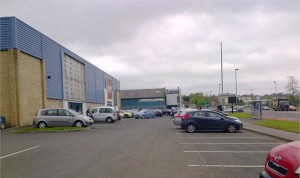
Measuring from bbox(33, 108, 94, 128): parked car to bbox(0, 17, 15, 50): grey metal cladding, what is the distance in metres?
6.08

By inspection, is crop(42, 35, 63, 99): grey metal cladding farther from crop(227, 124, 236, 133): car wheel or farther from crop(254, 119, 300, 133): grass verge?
crop(254, 119, 300, 133): grass verge

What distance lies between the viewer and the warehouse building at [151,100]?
100m

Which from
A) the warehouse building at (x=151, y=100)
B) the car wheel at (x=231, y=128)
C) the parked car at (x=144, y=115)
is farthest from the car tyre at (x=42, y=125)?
the warehouse building at (x=151, y=100)

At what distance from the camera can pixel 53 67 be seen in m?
36.8

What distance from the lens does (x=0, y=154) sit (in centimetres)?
1244

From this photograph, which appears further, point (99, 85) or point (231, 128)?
point (99, 85)

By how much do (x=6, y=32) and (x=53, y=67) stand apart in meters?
9.54

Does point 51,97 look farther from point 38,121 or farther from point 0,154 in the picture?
point 0,154

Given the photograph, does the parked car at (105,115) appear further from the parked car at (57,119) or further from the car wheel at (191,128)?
the car wheel at (191,128)

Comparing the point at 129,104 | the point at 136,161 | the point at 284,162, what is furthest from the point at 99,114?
the point at 129,104

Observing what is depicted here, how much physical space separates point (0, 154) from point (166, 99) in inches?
3509

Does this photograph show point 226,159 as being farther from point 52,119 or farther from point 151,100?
point 151,100

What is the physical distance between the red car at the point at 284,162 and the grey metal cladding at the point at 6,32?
2576 cm

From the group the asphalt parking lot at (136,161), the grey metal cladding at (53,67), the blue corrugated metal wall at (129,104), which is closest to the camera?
the asphalt parking lot at (136,161)
